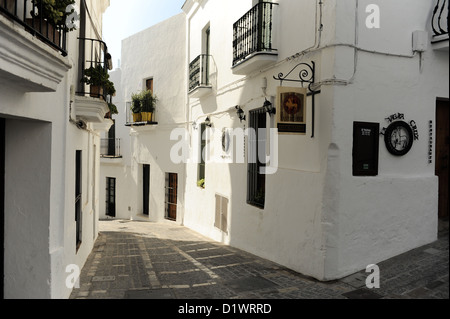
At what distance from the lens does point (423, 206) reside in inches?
232

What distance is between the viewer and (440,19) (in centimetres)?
596

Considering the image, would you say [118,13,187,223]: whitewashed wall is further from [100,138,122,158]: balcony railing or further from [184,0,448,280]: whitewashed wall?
[184,0,448,280]: whitewashed wall

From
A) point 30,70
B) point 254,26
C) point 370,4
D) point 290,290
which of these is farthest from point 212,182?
point 30,70

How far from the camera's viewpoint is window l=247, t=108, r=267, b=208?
7.50 meters

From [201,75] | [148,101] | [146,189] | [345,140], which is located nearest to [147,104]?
[148,101]

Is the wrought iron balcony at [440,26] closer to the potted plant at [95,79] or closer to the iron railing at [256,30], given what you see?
the iron railing at [256,30]

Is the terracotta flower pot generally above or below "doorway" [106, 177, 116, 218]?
above

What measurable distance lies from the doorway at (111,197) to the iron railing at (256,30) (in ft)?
34.5

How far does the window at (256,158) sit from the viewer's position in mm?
7504

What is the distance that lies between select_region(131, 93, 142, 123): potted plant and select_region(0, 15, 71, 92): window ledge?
34.8ft

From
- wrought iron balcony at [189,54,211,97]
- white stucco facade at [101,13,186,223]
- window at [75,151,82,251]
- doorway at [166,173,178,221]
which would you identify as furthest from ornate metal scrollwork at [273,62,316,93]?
doorway at [166,173,178,221]

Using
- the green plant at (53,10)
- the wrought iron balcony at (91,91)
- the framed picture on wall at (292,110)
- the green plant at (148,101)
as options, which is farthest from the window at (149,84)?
the green plant at (53,10)

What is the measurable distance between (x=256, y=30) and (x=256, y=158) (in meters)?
2.52

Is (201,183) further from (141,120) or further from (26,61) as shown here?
(26,61)
